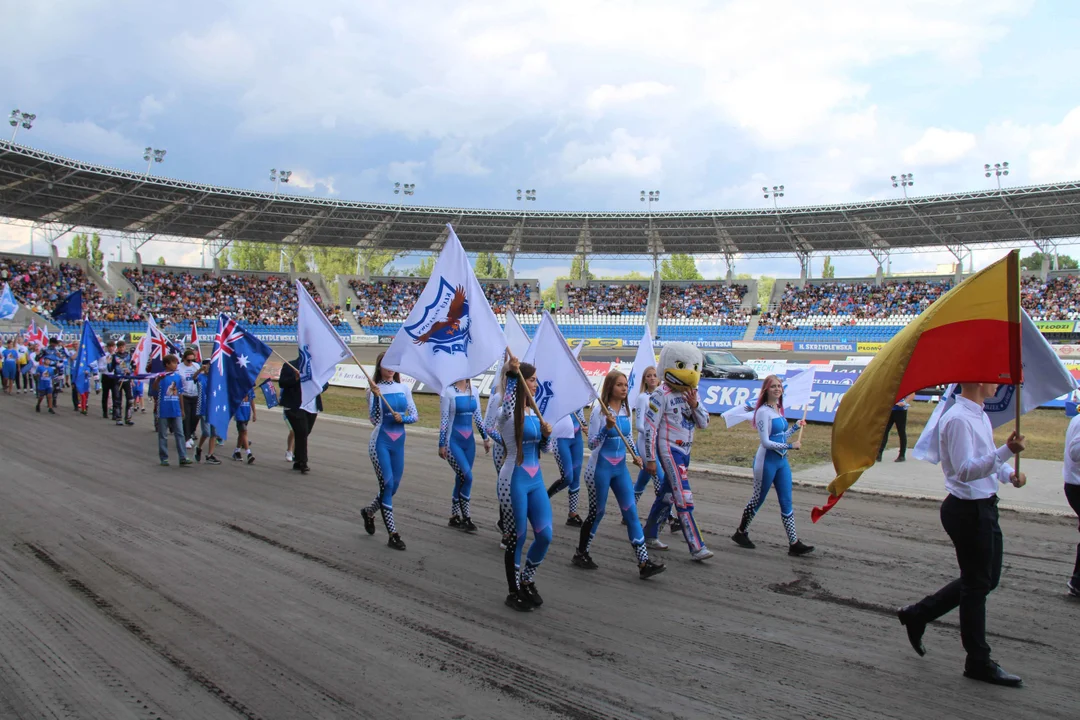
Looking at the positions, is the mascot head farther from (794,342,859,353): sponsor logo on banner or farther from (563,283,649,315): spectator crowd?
(563,283,649,315): spectator crowd

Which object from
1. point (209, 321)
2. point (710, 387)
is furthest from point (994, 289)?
point (209, 321)

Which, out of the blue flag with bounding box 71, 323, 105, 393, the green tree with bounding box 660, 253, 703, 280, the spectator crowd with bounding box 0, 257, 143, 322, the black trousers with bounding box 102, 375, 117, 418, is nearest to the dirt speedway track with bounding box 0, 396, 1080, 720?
the black trousers with bounding box 102, 375, 117, 418

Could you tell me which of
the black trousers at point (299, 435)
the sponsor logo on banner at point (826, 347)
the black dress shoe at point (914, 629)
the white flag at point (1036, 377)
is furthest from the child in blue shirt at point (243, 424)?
the sponsor logo on banner at point (826, 347)

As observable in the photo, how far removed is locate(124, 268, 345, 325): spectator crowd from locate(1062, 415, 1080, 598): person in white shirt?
45734 millimetres

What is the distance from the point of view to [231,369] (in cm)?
1247

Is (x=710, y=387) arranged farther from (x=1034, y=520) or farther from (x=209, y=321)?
(x=209, y=321)

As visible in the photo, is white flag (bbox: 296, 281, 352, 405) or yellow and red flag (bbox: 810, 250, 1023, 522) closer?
yellow and red flag (bbox: 810, 250, 1023, 522)

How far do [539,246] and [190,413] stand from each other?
45.6 meters

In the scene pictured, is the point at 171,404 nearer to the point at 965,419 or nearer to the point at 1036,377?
the point at 965,419

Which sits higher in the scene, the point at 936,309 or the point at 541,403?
the point at 936,309

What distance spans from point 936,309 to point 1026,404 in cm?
123

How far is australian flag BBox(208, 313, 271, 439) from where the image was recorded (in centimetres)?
1237

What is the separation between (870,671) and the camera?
15.2 feet

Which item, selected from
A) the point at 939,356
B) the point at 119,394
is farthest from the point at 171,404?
the point at 939,356
